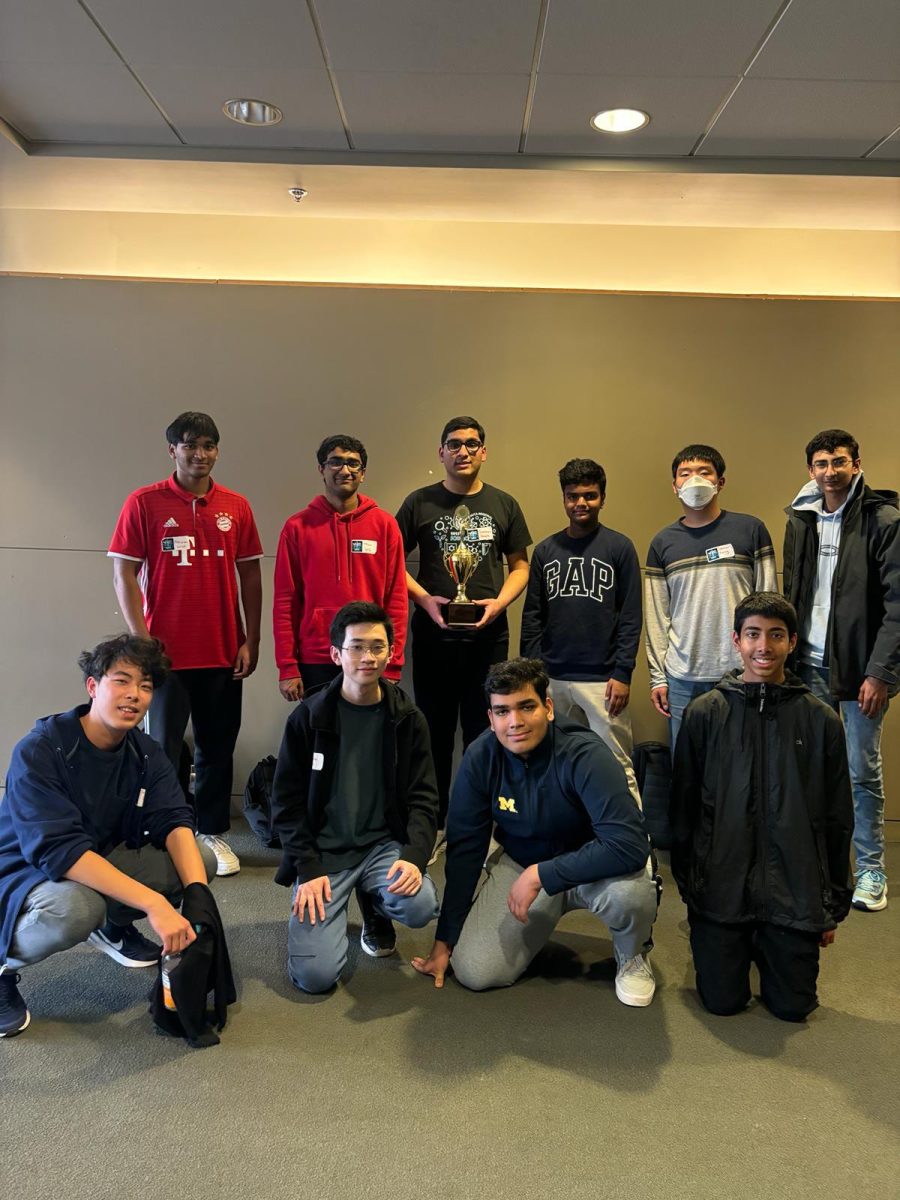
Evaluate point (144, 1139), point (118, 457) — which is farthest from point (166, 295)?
point (144, 1139)

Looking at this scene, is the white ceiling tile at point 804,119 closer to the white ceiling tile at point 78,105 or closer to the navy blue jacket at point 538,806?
the white ceiling tile at point 78,105

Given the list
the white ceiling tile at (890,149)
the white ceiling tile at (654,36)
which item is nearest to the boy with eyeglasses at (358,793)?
the white ceiling tile at (654,36)

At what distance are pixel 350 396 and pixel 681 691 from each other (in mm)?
2013

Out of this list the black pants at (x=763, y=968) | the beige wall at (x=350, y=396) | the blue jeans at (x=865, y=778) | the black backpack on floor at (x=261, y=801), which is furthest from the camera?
the beige wall at (x=350, y=396)

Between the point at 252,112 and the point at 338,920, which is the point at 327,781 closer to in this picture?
the point at 338,920

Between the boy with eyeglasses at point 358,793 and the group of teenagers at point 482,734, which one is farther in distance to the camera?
the boy with eyeglasses at point 358,793

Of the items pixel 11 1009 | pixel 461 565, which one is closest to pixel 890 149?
pixel 461 565

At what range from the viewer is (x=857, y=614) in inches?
114

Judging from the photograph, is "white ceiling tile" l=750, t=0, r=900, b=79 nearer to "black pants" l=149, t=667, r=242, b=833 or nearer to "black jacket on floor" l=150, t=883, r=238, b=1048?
"black pants" l=149, t=667, r=242, b=833

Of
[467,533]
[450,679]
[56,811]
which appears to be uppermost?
[467,533]

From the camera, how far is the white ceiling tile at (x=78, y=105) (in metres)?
2.95

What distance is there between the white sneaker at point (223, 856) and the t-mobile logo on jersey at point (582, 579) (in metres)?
1.61

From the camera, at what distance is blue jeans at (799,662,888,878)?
2.96 metres

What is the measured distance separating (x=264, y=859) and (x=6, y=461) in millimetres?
2235
